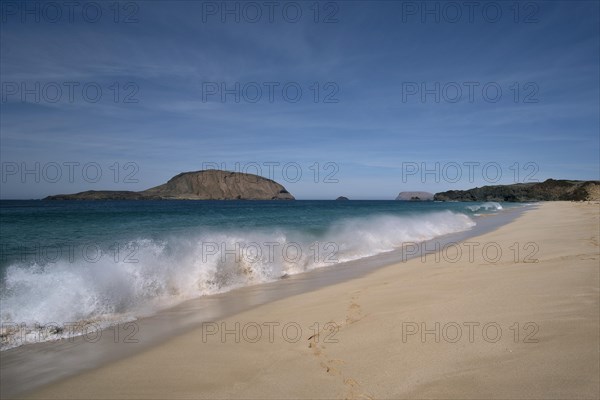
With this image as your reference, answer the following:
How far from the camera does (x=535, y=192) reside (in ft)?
430

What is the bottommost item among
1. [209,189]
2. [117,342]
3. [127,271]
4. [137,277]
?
[117,342]

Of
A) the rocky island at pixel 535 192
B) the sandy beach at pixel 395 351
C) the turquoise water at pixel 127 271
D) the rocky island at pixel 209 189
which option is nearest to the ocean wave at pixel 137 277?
the turquoise water at pixel 127 271

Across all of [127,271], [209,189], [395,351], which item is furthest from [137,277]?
[209,189]

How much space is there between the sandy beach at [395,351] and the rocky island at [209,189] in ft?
422

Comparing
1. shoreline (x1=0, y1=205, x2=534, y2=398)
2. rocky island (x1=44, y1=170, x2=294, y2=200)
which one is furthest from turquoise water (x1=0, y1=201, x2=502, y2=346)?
rocky island (x1=44, y1=170, x2=294, y2=200)

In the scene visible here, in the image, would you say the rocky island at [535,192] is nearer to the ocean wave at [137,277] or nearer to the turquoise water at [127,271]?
the turquoise water at [127,271]

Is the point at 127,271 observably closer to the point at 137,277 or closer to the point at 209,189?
the point at 137,277

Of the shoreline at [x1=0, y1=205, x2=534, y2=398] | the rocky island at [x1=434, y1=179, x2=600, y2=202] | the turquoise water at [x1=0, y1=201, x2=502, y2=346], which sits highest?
the rocky island at [x1=434, y1=179, x2=600, y2=202]

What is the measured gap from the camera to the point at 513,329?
4.17 m

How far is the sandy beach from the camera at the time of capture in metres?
3.20

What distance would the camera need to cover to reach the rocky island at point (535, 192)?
95.6 metres

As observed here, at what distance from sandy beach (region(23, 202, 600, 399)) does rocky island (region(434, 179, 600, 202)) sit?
99.1m

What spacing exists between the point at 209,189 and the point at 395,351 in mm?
157881

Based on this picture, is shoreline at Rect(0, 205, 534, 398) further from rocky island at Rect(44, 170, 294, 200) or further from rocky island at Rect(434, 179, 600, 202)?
rocky island at Rect(44, 170, 294, 200)
